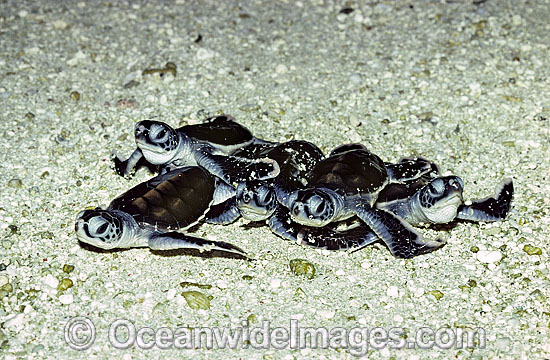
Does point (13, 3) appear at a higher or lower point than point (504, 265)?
lower

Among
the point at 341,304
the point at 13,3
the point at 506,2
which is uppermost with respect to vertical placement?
the point at 506,2

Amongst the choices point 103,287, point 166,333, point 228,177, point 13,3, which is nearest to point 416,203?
point 228,177

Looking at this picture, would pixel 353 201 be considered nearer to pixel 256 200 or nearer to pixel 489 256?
pixel 256 200

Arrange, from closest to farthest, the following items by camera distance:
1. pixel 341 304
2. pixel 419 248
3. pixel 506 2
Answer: pixel 341 304 → pixel 419 248 → pixel 506 2

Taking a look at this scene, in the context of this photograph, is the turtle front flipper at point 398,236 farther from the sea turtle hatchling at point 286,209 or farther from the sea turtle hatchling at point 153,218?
the sea turtle hatchling at point 153,218

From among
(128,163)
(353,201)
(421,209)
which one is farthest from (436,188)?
(128,163)

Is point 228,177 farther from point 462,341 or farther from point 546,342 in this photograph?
point 546,342
